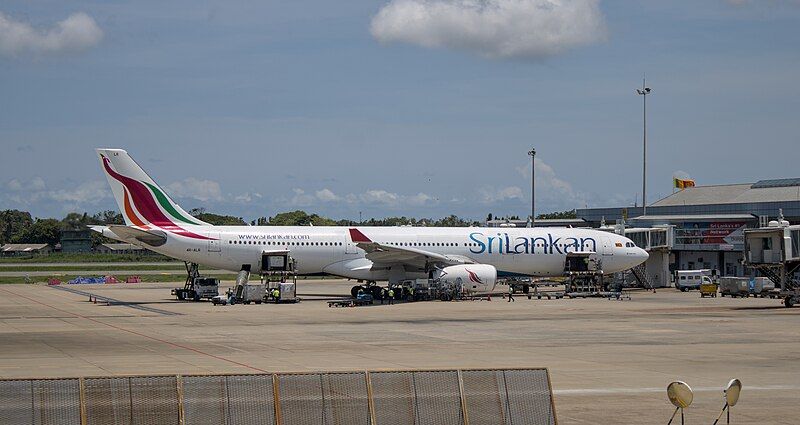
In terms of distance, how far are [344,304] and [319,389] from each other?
33.7 m

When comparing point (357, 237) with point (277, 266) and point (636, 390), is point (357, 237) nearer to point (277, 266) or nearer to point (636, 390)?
point (277, 266)

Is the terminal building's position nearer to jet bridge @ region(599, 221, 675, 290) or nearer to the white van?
jet bridge @ region(599, 221, 675, 290)

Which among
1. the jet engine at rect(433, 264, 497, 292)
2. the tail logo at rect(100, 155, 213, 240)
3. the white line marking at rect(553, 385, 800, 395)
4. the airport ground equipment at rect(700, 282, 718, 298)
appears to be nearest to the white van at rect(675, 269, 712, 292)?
the airport ground equipment at rect(700, 282, 718, 298)

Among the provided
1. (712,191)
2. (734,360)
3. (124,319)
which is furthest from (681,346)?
(712,191)

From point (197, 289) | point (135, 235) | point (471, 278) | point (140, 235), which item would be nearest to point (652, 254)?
point (471, 278)

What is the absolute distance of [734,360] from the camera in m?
25.3

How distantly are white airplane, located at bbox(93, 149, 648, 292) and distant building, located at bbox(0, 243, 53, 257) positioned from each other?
130296 mm

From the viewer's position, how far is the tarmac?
19812mm

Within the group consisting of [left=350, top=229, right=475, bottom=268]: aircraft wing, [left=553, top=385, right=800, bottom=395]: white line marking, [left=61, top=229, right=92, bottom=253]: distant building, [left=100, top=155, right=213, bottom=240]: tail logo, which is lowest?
[left=553, top=385, right=800, bottom=395]: white line marking

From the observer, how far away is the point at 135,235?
48250 mm

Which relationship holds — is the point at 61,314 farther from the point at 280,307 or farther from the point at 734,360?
the point at 734,360

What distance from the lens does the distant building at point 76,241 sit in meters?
170

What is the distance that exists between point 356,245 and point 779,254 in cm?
2130

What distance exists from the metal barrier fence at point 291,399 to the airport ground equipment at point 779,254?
3502 cm
